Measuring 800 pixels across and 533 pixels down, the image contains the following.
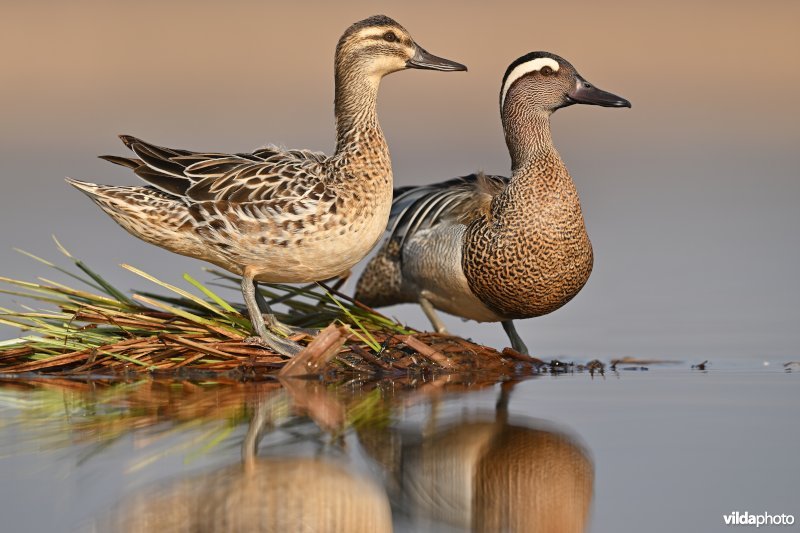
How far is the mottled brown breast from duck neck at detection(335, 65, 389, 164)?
2.44ft

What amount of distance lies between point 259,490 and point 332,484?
0.72 ft

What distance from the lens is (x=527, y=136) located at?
7160mm

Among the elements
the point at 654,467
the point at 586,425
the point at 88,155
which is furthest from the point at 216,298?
the point at 88,155

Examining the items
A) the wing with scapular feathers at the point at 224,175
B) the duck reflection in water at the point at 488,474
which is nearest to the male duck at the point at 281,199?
the wing with scapular feathers at the point at 224,175

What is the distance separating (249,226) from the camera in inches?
238

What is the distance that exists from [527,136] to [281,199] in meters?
1.70

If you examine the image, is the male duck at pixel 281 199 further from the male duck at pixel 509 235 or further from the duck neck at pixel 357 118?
the male duck at pixel 509 235

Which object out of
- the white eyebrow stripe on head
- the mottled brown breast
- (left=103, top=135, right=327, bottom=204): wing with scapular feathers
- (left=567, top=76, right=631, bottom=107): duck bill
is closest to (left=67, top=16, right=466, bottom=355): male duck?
(left=103, top=135, right=327, bottom=204): wing with scapular feathers

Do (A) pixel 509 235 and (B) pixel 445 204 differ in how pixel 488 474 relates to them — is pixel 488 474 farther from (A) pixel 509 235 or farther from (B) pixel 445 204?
(B) pixel 445 204

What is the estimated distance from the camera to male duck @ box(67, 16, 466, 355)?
6016 millimetres

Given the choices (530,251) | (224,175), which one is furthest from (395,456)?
(530,251)

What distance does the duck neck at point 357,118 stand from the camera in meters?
6.34

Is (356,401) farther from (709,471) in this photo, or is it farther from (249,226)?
(709,471)

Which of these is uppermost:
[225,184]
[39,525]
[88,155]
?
[88,155]
